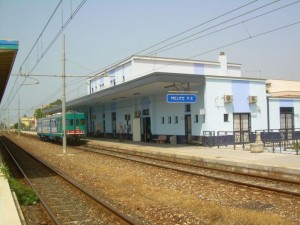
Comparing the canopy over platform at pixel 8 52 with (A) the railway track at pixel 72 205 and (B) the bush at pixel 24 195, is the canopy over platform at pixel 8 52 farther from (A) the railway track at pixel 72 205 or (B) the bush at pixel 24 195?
(A) the railway track at pixel 72 205

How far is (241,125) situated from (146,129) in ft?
33.2

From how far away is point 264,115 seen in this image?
29391 millimetres

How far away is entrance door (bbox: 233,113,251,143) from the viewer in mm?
27266

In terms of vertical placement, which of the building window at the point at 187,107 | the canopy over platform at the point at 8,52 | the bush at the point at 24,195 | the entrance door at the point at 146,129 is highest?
the canopy over platform at the point at 8,52

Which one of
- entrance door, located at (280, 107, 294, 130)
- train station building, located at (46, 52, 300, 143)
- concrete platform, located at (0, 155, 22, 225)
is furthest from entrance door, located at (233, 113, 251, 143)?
concrete platform, located at (0, 155, 22, 225)

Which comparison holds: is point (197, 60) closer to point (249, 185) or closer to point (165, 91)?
point (165, 91)

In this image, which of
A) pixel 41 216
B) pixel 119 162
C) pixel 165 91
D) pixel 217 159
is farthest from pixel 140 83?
pixel 41 216

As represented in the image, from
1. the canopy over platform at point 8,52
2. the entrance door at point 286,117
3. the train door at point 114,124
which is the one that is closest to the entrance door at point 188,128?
the entrance door at point 286,117

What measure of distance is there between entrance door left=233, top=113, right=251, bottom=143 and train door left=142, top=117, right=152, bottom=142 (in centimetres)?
901

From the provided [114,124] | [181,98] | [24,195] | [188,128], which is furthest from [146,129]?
[24,195]

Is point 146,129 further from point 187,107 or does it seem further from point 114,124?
point 114,124

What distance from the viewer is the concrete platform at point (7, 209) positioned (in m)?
7.38

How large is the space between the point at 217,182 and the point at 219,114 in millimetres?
13725

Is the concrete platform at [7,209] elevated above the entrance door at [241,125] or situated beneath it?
situated beneath
